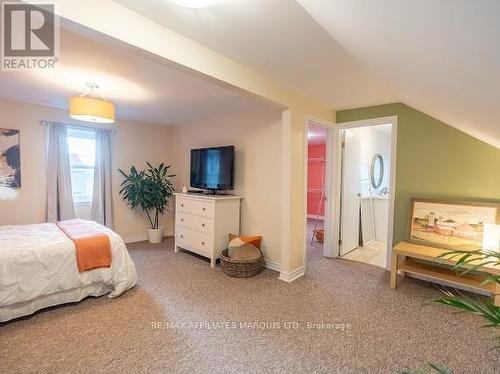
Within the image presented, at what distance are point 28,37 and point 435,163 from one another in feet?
12.8

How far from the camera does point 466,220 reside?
271 centimetres

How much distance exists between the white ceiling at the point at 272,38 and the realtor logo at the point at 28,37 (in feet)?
1.93

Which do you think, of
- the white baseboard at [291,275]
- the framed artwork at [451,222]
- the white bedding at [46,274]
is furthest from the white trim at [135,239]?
the framed artwork at [451,222]

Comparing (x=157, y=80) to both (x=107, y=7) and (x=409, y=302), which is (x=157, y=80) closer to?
(x=107, y=7)

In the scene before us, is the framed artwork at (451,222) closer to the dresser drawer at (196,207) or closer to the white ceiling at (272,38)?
the white ceiling at (272,38)

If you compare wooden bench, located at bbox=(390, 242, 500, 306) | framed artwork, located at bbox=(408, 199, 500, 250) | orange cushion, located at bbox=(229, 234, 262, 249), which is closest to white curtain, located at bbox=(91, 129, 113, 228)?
orange cushion, located at bbox=(229, 234, 262, 249)

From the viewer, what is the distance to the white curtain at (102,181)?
13.6 ft

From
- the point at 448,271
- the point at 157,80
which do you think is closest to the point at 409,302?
the point at 448,271

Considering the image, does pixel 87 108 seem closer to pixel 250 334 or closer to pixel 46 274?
pixel 46 274

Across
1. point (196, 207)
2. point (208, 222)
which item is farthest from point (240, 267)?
point (196, 207)

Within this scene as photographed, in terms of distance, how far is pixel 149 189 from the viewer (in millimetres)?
4336

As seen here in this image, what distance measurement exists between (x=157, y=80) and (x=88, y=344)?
7.52 feet

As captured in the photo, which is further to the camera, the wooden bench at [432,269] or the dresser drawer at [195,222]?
the dresser drawer at [195,222]

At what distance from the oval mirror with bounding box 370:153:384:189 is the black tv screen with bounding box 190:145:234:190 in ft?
9.14
